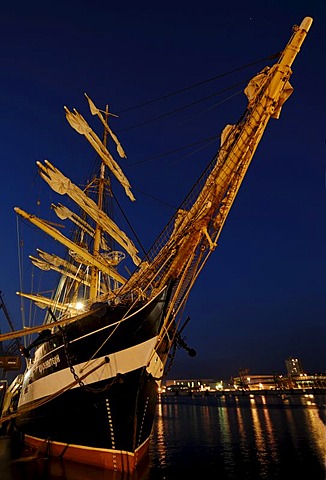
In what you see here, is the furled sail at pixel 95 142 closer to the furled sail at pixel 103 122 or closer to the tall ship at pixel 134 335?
the furled sail at pixel 103 122

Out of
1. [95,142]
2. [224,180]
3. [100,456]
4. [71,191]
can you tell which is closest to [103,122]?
[95,142]

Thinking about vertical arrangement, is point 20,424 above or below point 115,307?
below

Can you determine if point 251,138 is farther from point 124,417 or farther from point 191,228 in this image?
point 124,417

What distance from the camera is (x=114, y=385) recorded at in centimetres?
922

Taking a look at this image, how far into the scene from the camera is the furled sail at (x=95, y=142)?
17.7 m

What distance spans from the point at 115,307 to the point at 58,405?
4323mm

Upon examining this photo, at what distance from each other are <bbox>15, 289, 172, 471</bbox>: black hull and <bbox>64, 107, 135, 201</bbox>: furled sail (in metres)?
12.1

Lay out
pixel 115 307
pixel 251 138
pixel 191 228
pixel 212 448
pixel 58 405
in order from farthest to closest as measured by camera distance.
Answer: pixel 212 448, pixel 58 405, pixel 115 307, pixel 191 228, pixel 251 138

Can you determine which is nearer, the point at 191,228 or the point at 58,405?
the point at 191,228

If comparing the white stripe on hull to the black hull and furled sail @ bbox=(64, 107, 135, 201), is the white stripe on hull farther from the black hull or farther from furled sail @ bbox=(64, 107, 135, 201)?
furled sail @ bbox=(64, 107, 135, 201)

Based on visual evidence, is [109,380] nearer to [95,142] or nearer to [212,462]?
[212,462]

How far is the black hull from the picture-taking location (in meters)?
9.08

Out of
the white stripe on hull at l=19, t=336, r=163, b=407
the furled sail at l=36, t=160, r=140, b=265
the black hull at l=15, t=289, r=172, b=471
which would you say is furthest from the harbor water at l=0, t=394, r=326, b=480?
the furled sail at l=36, t=160, r=140, b=265

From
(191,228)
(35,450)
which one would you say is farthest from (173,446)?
(191,228)
